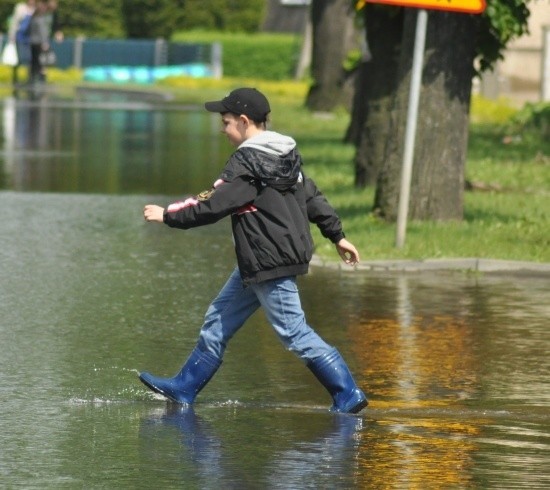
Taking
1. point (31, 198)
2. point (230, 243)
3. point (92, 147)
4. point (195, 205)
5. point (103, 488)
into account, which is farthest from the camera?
point (92, 147)

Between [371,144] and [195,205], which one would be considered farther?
[371,144]

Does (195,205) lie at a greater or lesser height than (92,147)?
greater

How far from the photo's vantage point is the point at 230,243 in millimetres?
15070

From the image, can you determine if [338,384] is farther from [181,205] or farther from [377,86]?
[377,86]

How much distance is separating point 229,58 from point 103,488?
4877cm

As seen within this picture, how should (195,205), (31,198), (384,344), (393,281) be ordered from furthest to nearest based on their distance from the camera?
(31,198) < (393,281) < (384,344) < (195,205)

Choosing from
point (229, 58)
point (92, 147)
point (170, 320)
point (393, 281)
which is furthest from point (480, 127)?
point (229, 58)

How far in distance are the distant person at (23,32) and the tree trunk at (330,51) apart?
1142cm

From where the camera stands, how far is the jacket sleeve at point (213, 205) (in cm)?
799

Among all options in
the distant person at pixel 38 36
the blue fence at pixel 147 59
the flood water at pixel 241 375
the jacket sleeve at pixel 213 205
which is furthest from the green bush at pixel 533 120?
the blue fence at pixel 147 59

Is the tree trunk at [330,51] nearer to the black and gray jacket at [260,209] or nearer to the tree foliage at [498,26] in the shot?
the tree foliage at [498,26]

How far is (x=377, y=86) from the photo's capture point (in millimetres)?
18609

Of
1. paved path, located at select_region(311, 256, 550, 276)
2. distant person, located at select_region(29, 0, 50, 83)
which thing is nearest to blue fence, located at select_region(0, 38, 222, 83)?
distant person, located at select_region(29, 0, 50, 83)

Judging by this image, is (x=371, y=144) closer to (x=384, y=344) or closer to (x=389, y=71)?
(x=389, y=71)
